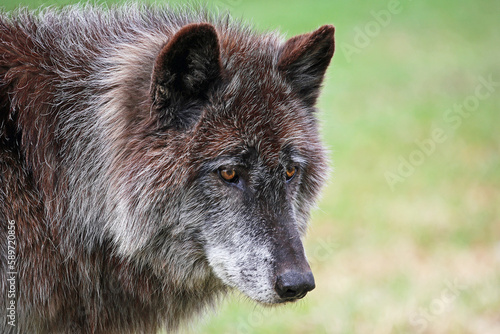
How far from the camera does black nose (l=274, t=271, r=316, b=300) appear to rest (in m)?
3.52

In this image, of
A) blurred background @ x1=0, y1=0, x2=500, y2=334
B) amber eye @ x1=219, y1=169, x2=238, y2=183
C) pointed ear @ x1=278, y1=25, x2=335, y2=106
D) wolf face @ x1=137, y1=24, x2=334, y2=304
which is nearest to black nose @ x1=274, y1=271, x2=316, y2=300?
wolf face @ x1=137, y1=24, x2=334, y2=304

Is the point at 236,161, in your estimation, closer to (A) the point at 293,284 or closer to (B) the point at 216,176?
(B) the point at 216,176

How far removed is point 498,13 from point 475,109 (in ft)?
33.7

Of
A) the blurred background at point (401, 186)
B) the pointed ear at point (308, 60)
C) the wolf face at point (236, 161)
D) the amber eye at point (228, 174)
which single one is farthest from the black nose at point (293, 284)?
the pointed ear at point (308, 60)

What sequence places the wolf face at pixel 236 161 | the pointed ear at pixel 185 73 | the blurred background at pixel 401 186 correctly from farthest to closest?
the blurred background at pixel 401 186 < the wolf face at pixel 236 161 < the pointed ear at pixel 185 73

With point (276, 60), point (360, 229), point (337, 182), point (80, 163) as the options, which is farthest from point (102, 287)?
point (337, 182)

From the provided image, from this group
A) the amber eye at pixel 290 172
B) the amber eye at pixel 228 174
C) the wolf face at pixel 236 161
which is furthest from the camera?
the amber eye at pixel 290 172

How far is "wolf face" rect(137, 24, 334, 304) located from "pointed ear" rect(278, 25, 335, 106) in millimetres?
235

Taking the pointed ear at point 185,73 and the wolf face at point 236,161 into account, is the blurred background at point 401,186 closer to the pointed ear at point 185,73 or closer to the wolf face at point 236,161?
the wolf face at point 236,161

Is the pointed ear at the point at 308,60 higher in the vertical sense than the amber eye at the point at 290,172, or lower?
higher

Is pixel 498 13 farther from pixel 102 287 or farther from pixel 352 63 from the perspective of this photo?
pixel 102 287

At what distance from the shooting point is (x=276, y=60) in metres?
4.09

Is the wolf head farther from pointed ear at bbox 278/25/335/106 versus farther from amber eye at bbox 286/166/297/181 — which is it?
pointed ear at bbox 278/25/335/106

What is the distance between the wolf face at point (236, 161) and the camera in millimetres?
3611
